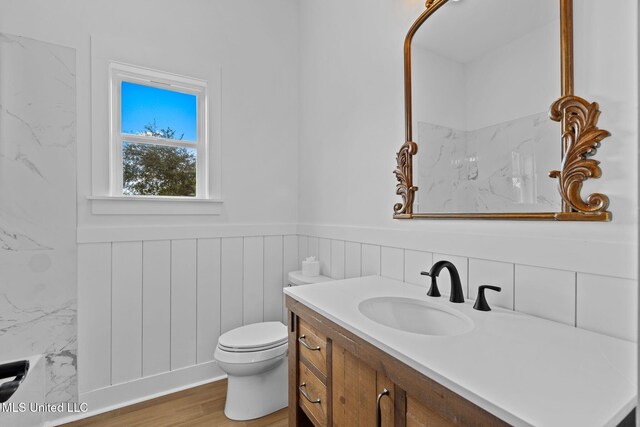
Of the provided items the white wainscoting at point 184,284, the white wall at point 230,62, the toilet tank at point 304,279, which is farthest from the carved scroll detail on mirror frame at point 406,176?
the white wall at point 230,62

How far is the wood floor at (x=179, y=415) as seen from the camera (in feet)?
5.56

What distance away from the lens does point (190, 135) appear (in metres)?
2.15

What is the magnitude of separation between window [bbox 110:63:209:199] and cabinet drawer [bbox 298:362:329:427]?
1.40 meters

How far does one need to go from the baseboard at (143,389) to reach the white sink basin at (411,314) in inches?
58.9

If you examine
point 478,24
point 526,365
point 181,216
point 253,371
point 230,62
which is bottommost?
point 253,371

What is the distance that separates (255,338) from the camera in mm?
1803

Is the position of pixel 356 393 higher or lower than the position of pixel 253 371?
higher

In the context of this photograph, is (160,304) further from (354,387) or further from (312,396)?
(354,387)

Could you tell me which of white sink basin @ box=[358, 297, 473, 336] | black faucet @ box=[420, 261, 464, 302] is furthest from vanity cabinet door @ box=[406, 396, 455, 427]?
black faucet @ box=[420, 261, 464, 302]

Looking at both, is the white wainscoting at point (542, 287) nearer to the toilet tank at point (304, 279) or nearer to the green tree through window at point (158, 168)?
the toilet tank at point (304, 279)

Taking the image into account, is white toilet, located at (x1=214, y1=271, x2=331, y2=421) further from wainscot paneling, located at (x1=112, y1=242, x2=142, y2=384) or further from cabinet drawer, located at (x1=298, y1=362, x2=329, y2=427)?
wainscot paneling, located at (x1=112, y1=242, x2=142, y2=384)

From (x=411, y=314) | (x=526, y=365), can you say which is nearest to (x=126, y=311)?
(x=411, y=314)

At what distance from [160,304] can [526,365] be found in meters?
1.99

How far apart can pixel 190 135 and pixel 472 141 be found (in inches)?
71.5
